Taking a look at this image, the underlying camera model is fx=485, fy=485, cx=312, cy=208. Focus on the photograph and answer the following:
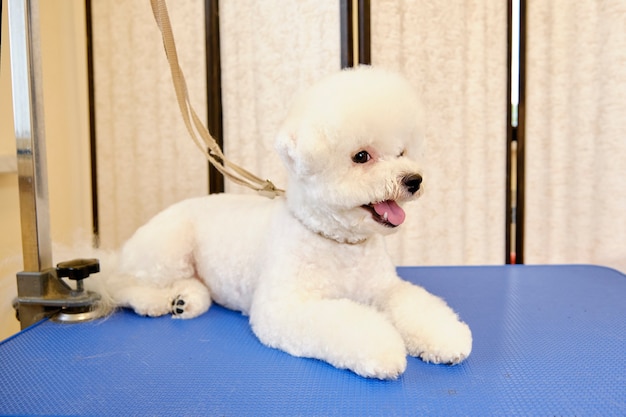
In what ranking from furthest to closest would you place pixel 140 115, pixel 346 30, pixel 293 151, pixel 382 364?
1. pixel 140 115
2. pixel 346 30
3. pixel 293 151
4. pixel 382 364

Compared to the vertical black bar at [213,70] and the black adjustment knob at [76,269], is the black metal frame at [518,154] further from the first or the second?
the black adjustment knob at [76,269]

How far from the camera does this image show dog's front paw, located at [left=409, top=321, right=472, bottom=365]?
812 mm

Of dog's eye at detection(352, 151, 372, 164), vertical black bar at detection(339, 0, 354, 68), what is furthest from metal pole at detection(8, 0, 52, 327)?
vertical black bar at detection(339, 0, 354, 68)

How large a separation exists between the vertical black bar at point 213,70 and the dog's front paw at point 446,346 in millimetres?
1255

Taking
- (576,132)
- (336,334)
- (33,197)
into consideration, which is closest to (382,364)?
(336,334)

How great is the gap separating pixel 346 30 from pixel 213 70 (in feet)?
1.72

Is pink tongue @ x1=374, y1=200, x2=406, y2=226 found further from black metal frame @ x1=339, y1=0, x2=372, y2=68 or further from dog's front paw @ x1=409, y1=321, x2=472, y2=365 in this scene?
black metal frame @ x1=339, y1=0, x2=372, y2=68

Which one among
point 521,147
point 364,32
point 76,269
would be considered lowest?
point 76,269

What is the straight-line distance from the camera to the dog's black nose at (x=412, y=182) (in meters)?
0.86

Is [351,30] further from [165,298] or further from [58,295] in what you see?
[58,295]

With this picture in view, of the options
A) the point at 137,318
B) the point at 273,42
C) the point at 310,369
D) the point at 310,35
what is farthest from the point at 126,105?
the point at 310,369

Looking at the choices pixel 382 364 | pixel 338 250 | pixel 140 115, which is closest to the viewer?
pixel 382 364

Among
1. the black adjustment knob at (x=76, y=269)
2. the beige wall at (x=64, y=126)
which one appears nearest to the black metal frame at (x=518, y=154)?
the black adjustment knob at (x=76, y=269)

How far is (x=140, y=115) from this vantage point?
196cm
